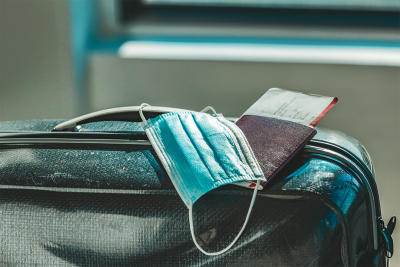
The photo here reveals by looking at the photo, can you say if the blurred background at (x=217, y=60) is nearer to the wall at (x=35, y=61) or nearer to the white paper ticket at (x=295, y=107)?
the wall at (x=35, y=61)

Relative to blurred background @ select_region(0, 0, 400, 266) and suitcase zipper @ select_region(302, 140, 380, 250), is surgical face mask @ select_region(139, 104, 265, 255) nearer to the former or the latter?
suitcase zipper @ select_region(302, 140, 380, 250)

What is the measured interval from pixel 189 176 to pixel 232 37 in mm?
767

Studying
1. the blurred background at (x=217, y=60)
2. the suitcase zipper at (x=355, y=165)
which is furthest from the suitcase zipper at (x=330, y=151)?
the blurred background at (x=217, y=60)

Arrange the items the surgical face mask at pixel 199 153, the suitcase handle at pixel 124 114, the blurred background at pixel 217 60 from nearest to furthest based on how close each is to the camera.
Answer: the surgical face mask at pixel 199 153, the suitcase handle at pixel 124 114, the blurred background at pixel 217 60

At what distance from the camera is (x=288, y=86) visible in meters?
1.01

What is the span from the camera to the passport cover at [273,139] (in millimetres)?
455

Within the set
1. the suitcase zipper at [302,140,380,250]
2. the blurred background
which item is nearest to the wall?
the blurred background

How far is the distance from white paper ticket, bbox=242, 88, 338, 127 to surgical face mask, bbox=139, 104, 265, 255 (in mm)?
93

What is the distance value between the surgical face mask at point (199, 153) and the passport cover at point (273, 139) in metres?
0.01

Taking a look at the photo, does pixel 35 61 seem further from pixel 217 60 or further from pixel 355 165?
pixel 355 165

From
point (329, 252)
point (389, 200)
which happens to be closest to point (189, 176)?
point (329, 252)

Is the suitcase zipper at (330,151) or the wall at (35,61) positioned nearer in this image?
the suitcase zipper at (330,151)

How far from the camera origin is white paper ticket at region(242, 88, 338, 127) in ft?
1.75

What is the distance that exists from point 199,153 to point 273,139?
3.9 inches
